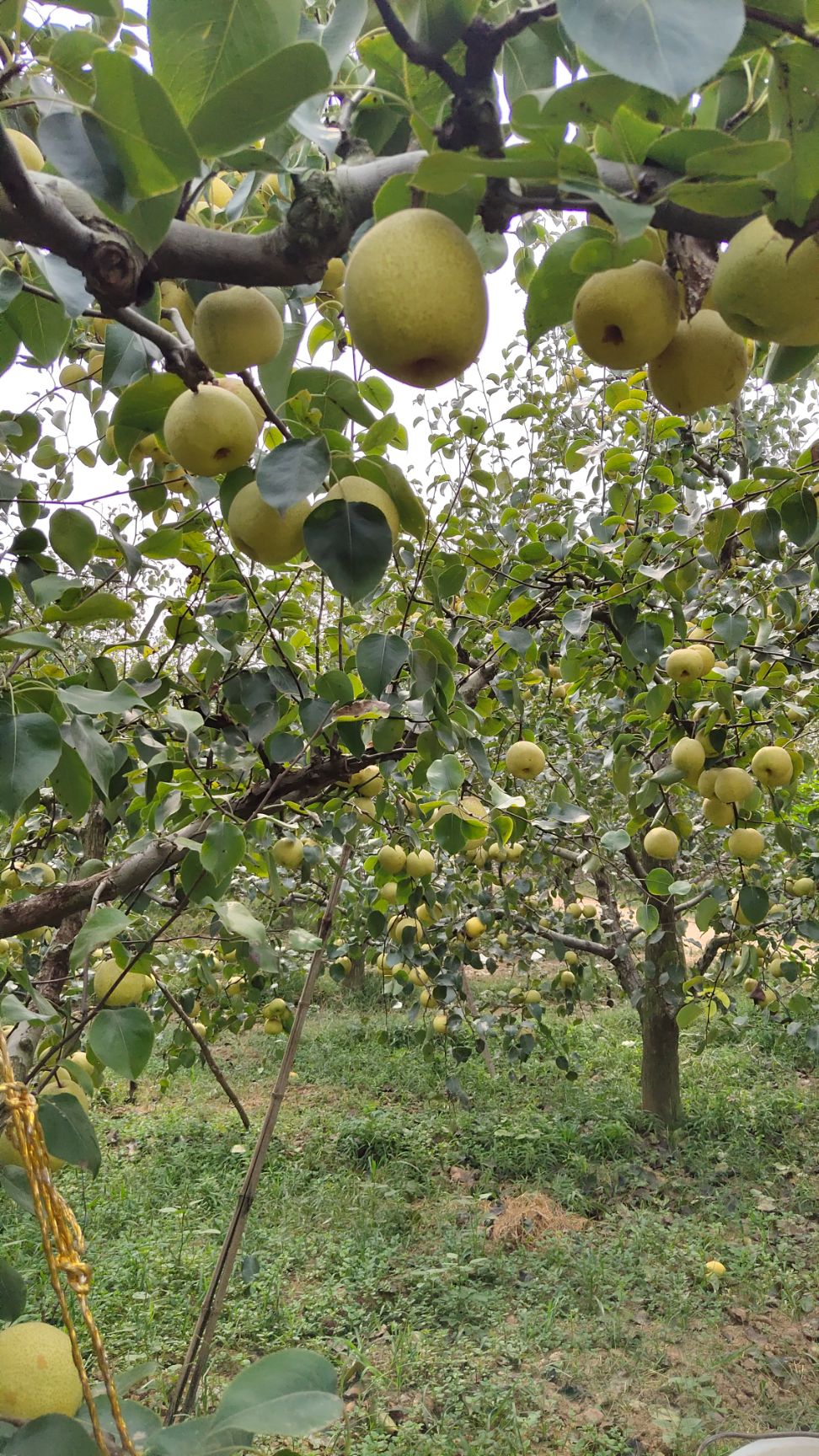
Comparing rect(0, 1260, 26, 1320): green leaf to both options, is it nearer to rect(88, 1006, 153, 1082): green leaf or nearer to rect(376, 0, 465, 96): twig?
rect(88, 1006, 153, 1082): green leaf

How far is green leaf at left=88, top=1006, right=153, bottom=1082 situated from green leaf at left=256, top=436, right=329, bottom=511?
2.28 feet

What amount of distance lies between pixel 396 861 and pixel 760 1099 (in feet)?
13.9

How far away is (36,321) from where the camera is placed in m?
0.97

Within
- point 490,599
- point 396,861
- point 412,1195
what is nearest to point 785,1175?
point 412,1195

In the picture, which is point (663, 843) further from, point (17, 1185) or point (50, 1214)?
point (50, 1214)

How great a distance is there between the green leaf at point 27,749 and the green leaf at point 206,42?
0.60 metres

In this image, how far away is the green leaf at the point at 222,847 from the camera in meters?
1.31

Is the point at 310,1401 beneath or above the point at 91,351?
beneath

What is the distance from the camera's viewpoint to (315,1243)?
13.7ft

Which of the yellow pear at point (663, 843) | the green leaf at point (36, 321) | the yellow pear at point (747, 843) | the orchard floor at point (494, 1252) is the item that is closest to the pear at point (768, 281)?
the green leaf at point (36, 321)

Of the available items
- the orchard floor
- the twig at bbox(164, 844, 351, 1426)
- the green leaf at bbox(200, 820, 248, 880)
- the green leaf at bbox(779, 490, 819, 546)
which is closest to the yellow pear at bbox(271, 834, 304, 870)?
the twig at bbox(164, 844, 351, 1426)

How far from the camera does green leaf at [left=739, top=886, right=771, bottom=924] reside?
2.12m

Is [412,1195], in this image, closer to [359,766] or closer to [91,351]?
[359,766]

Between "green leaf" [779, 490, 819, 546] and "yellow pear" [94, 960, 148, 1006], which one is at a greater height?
"green leaf" [779, 490, 819, 546]
